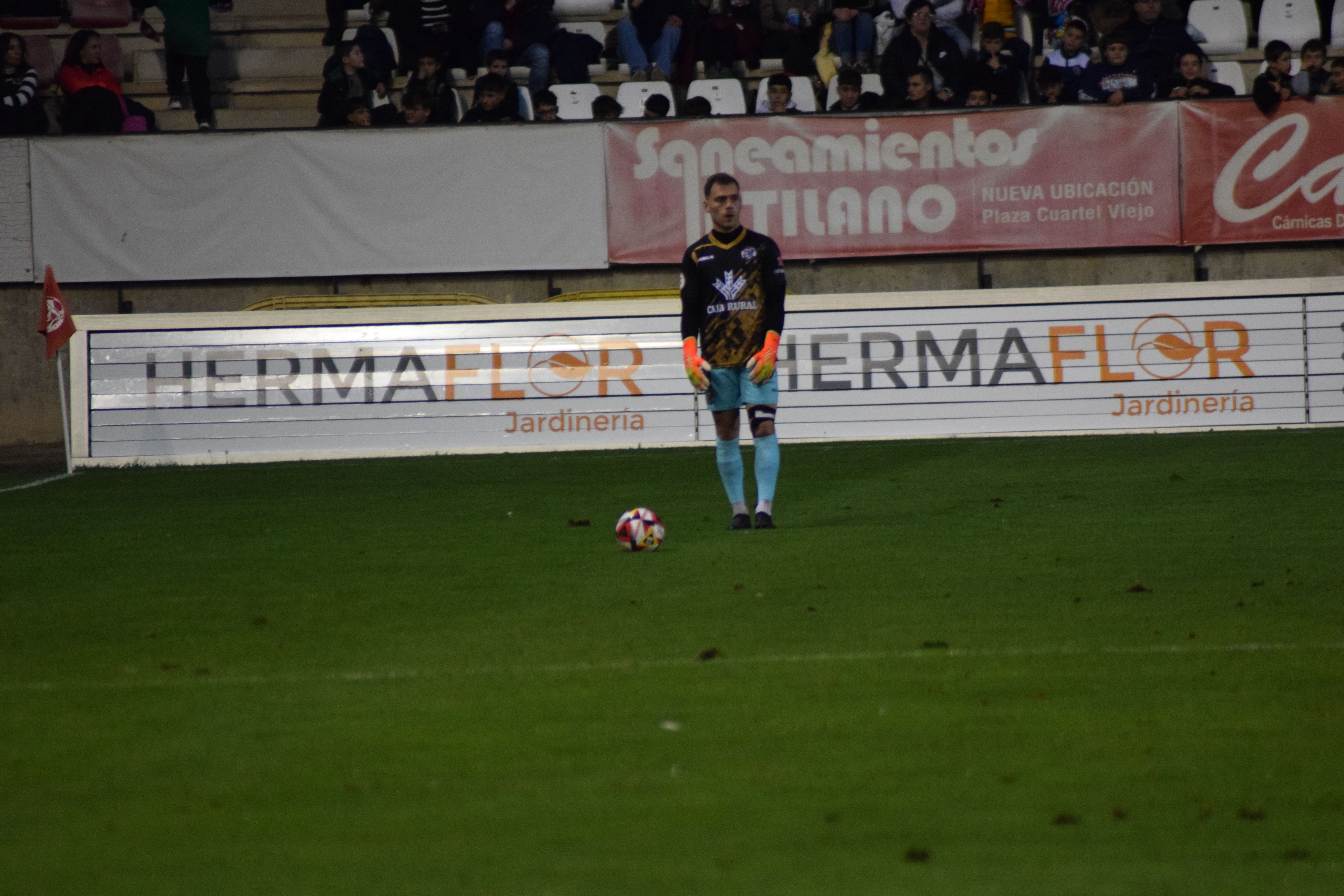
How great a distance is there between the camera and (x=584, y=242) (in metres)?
18.3

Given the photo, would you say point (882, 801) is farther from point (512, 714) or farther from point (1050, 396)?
Answer: point (1050, 396)

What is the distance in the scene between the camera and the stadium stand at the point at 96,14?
2183 cm

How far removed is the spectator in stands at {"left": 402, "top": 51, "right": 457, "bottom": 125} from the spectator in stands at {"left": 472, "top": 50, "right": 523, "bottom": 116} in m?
0.32

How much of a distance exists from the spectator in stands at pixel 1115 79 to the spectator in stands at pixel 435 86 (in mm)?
7560

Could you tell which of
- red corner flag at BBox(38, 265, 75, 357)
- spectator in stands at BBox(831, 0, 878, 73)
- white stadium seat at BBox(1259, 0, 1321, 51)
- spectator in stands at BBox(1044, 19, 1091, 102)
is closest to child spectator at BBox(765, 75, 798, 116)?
spectator in stands at BBox(831, 0, 878, 73)

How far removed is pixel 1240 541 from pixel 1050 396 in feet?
25.3

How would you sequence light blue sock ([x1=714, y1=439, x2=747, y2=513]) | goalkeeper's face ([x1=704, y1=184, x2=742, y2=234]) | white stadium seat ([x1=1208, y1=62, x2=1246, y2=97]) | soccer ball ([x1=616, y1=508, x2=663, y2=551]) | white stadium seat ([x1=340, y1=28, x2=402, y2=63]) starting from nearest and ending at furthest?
soccer ball ([x1=616, y1=508, x2=663, y2=551]) < goalkeeper's face ([x1=704, y1=184, x2=742, y2=234]) < light blue sock ([x1=714, y1=439, x2=747, y2=513]) < white stadium seat ([x1=1208, y1=62, x2=1246, y2=97]) < white stadium seat ([x1=340, y1=28, x2=402, y2=63])

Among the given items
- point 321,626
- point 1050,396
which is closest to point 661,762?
point 321,626

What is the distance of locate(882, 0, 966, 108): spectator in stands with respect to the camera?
18.7 meters

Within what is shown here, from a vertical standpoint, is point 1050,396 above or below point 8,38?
below

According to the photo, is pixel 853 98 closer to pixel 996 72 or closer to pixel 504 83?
pixel 996 72

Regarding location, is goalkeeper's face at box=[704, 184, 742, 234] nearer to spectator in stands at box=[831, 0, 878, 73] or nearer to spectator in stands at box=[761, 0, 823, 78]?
spectator in stands at box=[761, 0, 823, 78]

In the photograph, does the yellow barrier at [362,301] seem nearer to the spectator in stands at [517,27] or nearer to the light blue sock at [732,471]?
the spectator in stands at [517,27]

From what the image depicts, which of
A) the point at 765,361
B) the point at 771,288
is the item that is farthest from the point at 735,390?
the point at 771,288
